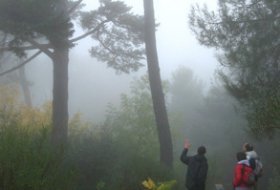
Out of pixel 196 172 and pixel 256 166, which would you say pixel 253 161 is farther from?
pixel 196 172

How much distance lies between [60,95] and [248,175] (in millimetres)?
8571

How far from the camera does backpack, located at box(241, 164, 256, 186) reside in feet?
28.6

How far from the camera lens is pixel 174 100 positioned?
149 ft

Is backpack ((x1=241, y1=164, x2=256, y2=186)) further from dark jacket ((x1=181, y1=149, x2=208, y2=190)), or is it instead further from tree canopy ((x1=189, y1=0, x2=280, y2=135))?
tree canopy ((x1=189, y1=0, x2=280, y2=135))

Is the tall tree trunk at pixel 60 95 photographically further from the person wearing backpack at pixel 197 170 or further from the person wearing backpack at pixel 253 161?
the person wearing backpack at pixel 253 161

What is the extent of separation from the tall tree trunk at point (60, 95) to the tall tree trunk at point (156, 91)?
2.92 metres

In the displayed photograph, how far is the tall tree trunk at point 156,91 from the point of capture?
50.4 ft

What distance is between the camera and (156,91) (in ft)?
51.5

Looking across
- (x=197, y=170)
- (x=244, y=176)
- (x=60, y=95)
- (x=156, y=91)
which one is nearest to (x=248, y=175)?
(x=244, y=176)

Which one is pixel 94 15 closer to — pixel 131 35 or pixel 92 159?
pixel 131 35

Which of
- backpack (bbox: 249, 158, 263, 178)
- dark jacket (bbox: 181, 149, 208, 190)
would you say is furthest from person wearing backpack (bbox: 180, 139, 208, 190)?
backpack (bbox: 249, 158, 263, 178)

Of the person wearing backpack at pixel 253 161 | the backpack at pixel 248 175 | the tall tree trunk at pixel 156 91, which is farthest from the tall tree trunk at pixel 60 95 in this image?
the backpack at pixel 248 175

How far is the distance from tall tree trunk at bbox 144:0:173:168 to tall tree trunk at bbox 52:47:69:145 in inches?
115

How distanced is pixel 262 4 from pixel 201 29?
7.90ft
